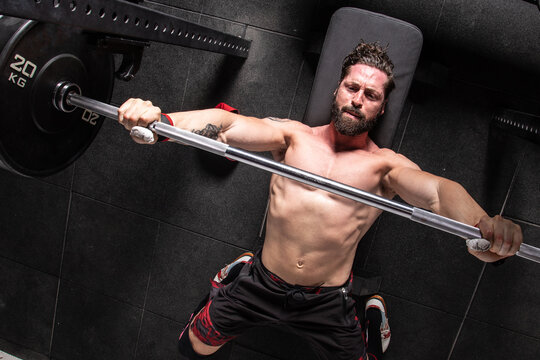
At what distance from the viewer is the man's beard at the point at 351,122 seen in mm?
1641

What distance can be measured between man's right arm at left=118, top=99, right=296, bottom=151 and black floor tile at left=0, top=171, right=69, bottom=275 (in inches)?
60.9

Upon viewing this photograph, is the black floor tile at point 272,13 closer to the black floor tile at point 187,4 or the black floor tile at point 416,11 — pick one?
the black floor tile at point 187,4

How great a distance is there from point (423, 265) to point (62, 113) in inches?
79.1

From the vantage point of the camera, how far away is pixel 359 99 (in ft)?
5.35

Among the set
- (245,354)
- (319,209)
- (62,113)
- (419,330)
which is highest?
(62,113)

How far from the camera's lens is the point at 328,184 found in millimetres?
1195

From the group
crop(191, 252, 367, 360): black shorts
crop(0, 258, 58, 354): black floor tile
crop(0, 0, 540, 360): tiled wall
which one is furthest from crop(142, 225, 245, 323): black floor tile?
crop(0, 258, 58, 354): black floor tile

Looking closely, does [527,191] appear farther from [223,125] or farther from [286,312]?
[223,125]

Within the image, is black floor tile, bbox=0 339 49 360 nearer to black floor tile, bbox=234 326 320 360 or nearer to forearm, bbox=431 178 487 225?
black floor tile, bbox=234 326 320 360

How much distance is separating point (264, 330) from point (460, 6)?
2.17 m

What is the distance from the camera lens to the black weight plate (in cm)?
124

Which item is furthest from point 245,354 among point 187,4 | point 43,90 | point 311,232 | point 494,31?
point 494,31

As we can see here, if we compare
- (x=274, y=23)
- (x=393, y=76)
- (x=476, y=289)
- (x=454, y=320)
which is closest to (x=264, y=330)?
(x=454, y=320)

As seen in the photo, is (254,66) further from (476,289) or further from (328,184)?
(476,289)
